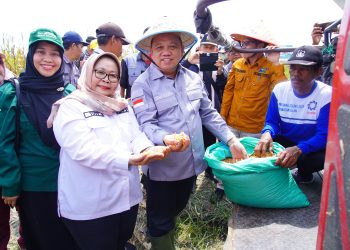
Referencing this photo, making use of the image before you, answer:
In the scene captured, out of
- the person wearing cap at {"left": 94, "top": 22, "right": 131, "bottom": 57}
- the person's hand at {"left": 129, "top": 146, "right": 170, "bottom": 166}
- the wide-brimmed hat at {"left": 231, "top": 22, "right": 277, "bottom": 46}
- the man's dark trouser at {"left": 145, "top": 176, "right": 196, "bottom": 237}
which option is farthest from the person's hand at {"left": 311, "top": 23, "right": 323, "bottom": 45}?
the person's hand at {"left": 129, "top": 146, "right": 170, "bottom": 166}

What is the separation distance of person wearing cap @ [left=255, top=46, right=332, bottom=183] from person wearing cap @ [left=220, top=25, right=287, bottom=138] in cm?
57

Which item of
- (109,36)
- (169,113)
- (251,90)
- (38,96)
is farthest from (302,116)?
(109,36)

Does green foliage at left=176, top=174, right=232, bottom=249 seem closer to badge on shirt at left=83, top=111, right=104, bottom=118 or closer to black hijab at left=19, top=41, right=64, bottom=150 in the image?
black hijab at left=19, top=41, right=64, bottom=150

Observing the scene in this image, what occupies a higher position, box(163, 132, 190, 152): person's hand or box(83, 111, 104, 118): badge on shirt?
box(83, 111, 104, 118): badge on shirt

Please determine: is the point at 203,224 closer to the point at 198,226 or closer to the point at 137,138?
the point at 198,226

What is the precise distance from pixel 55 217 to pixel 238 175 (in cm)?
126

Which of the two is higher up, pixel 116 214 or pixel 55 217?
pixel 116 214

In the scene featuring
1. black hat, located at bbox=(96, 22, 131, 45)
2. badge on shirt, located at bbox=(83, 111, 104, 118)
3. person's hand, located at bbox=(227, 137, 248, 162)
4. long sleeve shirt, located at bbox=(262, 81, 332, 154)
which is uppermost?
black hat, located at bbox=(96, 22, 131, 45)

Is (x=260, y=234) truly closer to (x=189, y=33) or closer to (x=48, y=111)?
(x=189, y=33)

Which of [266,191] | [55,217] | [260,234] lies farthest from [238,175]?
[55,217]

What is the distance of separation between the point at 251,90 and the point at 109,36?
69.3 inches

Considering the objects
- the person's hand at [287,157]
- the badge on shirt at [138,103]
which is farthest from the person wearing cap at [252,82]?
the badge on shirt at [138,103]

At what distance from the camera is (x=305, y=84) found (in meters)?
2.53

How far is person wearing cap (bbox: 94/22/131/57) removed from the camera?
12.6 feet
